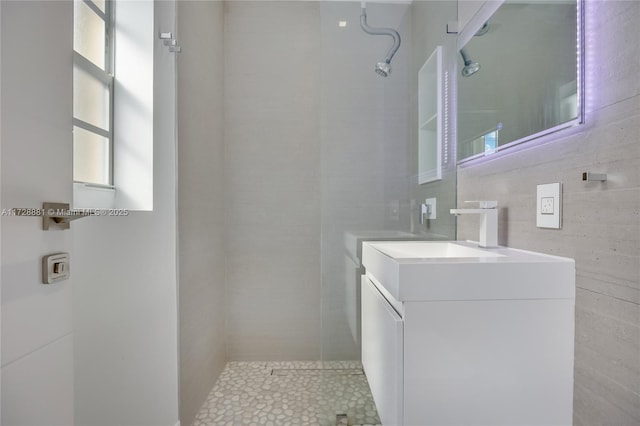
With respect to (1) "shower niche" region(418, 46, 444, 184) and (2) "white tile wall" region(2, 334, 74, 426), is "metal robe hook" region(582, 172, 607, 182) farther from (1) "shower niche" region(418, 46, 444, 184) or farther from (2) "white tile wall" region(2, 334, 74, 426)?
(2) "white tile wall" region(2, 334, 74, 426)

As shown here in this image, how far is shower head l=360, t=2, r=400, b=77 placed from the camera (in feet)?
5.24

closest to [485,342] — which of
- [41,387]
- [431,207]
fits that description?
[431,207]

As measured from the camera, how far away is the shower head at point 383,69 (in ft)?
5.26

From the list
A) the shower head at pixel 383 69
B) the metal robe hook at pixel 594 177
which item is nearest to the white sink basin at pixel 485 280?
the metal robe hook at pixel 594 177

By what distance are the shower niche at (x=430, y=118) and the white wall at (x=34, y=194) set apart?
1.46 metres

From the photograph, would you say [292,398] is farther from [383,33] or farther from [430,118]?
[383,33]

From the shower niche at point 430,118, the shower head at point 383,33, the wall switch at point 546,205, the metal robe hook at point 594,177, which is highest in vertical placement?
the shower head at point 383,33

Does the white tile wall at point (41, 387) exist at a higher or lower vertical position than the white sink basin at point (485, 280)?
lower

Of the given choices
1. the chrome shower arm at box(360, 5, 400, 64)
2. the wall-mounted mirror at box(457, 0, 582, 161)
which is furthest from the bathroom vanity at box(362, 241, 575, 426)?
the chrome shower arm at box(360, 5, 400, 64)

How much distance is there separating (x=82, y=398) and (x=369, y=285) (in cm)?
114

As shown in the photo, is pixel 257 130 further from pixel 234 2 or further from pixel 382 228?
pixel 382 228

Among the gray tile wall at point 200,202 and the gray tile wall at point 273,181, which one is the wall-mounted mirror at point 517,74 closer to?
the gray tile wall at point 273,181

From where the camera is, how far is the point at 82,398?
1050mm

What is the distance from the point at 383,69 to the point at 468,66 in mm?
420
